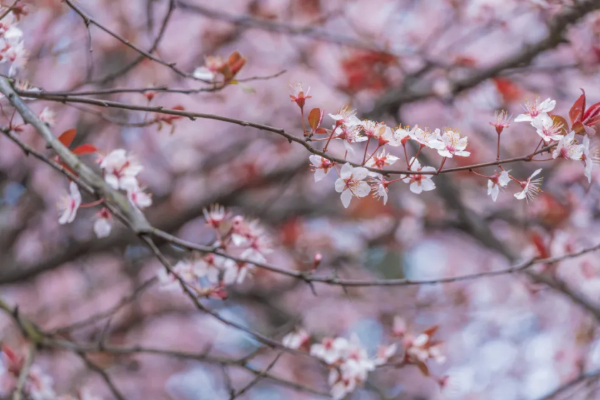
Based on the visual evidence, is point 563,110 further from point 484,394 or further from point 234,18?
point 484,394

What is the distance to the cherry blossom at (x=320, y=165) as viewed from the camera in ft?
3.61

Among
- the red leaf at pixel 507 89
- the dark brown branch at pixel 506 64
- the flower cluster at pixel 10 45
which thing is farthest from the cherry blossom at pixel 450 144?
the red leaf at pixel 507 89

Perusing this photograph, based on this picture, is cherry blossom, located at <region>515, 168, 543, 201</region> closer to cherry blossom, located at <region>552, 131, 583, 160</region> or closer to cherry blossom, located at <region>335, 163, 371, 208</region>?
cherry blossom, located at <region>552, 131, 583, 160</region>

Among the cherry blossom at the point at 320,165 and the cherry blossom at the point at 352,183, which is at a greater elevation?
the cherry blossom at the point at 320,165

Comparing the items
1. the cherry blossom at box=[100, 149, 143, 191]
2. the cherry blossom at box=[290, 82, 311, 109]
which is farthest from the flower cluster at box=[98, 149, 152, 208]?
the cherry blossom at box=[290, 82, 311, 109]

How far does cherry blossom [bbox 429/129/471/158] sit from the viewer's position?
1.07 metres

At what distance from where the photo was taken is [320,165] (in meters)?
1.11

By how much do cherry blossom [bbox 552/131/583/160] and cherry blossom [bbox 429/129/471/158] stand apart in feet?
0.53

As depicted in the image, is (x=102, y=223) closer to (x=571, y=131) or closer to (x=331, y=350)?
(x=331, y=350)

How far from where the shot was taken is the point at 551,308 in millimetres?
4781

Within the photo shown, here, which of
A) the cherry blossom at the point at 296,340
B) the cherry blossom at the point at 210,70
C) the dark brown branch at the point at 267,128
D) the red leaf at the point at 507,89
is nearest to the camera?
the dark brown branch at the point at 267,128

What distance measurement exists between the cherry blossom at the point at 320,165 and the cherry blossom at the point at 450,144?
195mm

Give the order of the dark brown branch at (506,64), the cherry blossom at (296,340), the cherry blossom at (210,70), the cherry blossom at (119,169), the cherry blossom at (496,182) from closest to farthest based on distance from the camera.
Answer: the cherry blossom at (496,182), the cherry blossom at (119,169), the cherry blossom at (210,70), the cherry blossom at (296,340), the dark brown branch at (506,64)

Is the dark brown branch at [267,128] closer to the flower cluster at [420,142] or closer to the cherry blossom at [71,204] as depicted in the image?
the flower cluster at [420,142]
